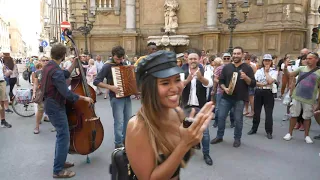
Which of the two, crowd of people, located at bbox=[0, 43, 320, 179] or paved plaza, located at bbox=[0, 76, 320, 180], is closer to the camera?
crowd of people, located at bbox=[0, 43, 320, 179]

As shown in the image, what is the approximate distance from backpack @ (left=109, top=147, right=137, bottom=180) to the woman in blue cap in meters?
0.17

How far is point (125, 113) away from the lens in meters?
5.13

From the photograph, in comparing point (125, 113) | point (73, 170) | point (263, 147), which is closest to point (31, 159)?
point (73, 170)

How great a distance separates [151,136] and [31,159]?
4.20 m

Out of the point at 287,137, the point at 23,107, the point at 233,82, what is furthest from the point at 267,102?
the point at 23,107

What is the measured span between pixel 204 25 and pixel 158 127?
1554 cm

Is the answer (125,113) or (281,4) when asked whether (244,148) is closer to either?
(125,113)

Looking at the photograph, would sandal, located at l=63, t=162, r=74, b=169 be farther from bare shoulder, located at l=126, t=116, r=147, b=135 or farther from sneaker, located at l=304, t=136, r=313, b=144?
sneaker, located at l=304, t=136, r=313, b=144

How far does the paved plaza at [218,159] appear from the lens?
13.9ft

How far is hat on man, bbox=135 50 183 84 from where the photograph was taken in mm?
1547

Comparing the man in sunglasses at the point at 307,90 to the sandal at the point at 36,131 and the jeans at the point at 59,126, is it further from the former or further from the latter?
the sandal at the point at 36,131

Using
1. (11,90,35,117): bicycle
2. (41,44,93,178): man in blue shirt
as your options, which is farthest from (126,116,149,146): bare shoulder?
(11,90,35,117): bicycle

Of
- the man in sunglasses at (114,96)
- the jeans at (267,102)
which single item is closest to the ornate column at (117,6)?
the jeans at (267,102)

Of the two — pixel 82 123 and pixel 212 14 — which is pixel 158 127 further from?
pixel 212 14
